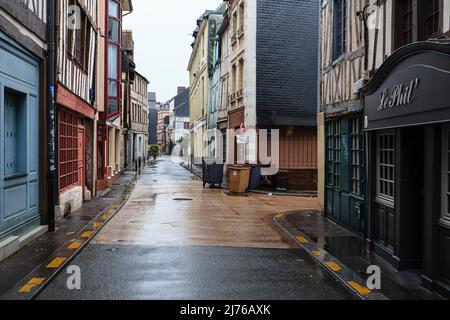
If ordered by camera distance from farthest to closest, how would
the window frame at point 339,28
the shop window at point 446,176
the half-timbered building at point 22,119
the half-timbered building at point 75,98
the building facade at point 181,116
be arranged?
1. the building facade at point 181,116
2. the half-timbered building at point 75,98
3. the window frame at point 339,28
4. the half-timbered building at point 22,119
5. the shop window at point 446,176

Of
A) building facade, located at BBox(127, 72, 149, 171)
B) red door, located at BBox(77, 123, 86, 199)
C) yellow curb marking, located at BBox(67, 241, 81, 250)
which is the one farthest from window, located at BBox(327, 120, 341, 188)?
building facade, located at BBox(127, 72, 149, 171)

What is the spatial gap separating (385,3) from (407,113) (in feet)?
8.40

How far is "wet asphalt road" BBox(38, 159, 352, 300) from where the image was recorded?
580 centimetres

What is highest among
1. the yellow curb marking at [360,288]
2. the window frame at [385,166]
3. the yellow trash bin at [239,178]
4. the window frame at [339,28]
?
the window frame at [339,28]

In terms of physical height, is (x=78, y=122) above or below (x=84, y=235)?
above

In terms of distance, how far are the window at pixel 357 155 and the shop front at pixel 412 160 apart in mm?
961

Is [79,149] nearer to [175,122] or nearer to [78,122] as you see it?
[78,122]

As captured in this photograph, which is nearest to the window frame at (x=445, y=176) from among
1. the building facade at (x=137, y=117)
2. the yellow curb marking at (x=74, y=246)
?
the yellow curb marking at (x=74, y=246)

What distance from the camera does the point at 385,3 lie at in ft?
26.9

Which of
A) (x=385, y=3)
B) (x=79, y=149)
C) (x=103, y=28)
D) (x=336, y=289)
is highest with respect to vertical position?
(x=103, y=28)

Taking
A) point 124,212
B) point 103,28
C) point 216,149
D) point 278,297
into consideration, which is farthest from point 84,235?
point 216,149

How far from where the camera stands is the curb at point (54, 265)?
5590mm

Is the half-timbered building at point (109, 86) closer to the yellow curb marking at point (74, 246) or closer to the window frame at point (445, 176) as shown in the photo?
the yellow curb marking at point (74, 246)

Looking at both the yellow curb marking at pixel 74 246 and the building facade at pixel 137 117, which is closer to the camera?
the yellow curb marking at pixel 74 246
